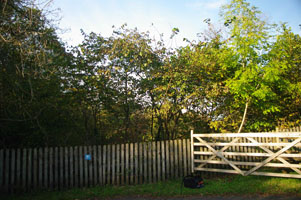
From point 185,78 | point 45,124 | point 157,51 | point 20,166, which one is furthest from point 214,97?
point 20,166

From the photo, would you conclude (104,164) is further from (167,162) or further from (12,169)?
(12,169)

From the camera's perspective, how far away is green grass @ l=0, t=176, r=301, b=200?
612 cm

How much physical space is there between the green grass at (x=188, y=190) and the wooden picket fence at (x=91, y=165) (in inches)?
16.3

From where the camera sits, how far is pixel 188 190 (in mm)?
6559

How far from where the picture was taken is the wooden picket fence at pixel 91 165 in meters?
6.57

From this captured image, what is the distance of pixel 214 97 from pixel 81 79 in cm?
585

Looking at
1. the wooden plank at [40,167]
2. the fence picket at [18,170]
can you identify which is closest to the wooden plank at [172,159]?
the wooden plank at [40,167]

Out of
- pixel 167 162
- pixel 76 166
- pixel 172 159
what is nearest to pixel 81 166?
pixel 76 166

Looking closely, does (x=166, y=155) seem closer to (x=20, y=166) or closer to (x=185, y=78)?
(x=185, y=78)

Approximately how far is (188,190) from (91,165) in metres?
3.23

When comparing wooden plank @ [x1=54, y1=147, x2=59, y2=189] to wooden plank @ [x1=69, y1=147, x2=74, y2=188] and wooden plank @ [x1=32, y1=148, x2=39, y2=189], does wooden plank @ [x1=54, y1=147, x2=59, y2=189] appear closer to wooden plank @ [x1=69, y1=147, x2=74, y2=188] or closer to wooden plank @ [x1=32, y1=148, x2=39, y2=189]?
wooden plank @ [x1=69, y1=147, x2=74, y2=188]

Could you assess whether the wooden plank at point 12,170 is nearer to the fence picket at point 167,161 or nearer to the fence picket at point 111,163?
the fence picket at point 111,163

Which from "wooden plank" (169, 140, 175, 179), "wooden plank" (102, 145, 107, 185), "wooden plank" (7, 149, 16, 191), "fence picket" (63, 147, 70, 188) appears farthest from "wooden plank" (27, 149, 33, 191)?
"wooden plank" (169, 140, 175, 179)

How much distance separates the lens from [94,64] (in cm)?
940
